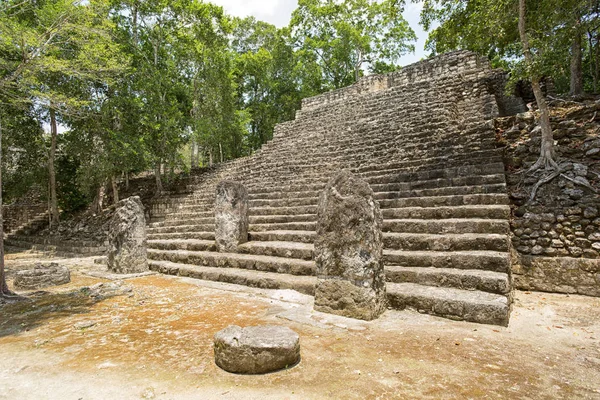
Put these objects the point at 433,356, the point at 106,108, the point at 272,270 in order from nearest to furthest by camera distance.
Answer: the point at 433,356 → the point at 272,270 → the point at 106,108

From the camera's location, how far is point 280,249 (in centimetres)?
558

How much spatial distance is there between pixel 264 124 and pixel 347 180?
67.8 ft

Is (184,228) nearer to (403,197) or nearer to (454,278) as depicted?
(403,197)

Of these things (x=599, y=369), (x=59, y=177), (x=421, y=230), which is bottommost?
(x=599, y=369)

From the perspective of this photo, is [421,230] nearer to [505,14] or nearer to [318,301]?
[318,301]

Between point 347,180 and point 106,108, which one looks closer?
point 347,180

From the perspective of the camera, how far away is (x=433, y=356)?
253 centimetres

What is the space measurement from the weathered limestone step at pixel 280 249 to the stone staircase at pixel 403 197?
20 mm

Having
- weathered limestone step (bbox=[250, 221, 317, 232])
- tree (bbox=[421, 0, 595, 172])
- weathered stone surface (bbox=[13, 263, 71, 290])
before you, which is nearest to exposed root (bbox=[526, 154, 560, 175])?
tree (bbox=[421, 0, 595, 172])

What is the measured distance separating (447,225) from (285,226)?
123 inches

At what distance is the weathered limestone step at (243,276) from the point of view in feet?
14.7

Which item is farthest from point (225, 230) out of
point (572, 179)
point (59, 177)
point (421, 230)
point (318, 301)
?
point (59, 177)

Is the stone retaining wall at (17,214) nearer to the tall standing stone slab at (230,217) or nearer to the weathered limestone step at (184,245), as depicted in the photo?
the weathered limestone step at (184,245)

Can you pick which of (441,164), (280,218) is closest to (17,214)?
(280,218)
